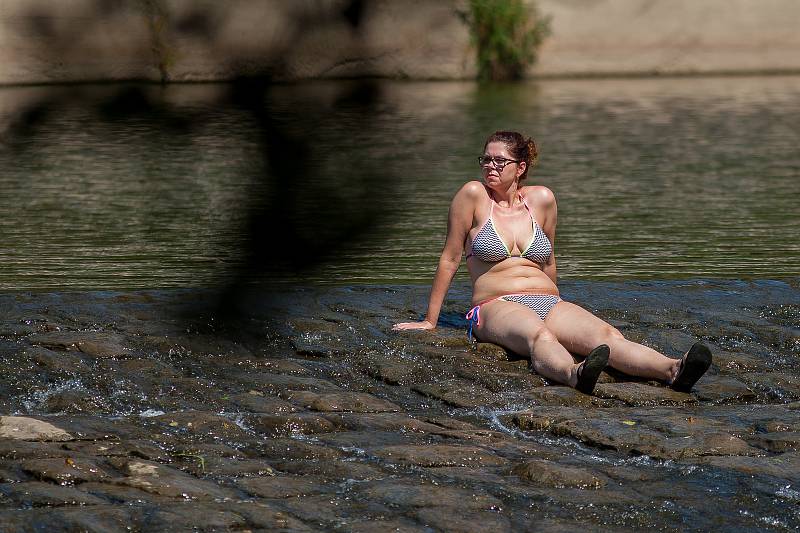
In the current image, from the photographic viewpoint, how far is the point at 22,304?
646 centimetres

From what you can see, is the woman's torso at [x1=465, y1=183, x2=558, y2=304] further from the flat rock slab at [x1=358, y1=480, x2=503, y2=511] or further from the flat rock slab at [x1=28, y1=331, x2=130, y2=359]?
the flat rock slab at [x1=358, y1=480, x2=503, y2=511]

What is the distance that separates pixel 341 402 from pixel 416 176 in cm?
357

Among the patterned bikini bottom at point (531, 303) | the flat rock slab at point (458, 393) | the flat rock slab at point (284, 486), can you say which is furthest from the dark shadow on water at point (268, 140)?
the patterned bikini bottom at point (531, 303)

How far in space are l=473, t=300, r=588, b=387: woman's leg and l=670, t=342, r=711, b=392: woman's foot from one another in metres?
0.41

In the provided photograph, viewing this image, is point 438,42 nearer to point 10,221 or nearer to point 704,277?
point 704,277

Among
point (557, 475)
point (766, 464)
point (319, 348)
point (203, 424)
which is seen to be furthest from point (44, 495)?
point (319, 348)

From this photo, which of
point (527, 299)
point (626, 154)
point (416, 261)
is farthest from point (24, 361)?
point (626, 154)

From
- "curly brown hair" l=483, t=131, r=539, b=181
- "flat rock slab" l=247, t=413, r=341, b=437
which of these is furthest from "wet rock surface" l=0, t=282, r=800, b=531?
"curly brown hair" l=483, t=131, r=539, b=181

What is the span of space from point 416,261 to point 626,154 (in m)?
7.68

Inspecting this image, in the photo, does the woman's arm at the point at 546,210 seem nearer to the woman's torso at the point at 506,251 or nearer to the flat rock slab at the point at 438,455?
the woman's torso at the point at 506,251

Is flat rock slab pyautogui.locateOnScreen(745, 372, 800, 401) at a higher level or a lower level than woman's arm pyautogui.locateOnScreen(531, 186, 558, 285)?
lower

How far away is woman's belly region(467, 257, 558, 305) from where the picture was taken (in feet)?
20.1

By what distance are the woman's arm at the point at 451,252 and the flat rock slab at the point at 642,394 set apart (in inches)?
46.0

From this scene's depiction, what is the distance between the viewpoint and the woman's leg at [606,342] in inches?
205
